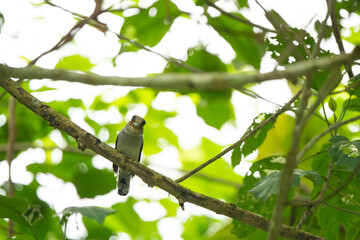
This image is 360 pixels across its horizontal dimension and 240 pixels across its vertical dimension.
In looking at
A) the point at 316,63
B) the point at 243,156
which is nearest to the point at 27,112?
the point at 243,156

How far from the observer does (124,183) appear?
5.40 metres

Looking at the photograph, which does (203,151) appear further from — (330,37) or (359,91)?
(359,91)

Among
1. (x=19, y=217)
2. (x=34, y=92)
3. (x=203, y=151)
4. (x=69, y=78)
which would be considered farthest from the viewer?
(x=203, y=151)

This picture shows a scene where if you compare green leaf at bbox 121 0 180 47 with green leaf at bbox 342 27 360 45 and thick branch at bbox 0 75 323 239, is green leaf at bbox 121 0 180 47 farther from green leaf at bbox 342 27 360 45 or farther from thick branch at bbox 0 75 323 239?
green leaf at bbox 342 27 360 45

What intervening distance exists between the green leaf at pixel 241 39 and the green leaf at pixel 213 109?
483 millimetres

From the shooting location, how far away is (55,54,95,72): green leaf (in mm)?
4480

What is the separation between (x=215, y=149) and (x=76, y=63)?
2.49 metres

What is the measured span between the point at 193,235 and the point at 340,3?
14.1 feet

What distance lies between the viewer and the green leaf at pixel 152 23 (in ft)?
11.9

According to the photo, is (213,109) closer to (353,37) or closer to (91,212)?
(91,212)

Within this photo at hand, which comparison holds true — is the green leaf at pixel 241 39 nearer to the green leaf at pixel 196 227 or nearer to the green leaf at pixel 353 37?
the green leaf at pixel 353 37

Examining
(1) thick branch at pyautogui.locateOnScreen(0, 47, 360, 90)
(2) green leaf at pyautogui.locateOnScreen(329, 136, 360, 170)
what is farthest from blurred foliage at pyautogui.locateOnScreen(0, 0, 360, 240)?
(1) thick branch at pyautogui.locateOnScreen(0, 47, 360, 90)

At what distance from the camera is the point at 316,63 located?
1222mm

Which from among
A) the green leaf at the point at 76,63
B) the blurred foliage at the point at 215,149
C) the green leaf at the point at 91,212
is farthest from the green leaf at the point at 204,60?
the green leaf at the point at 91,212
